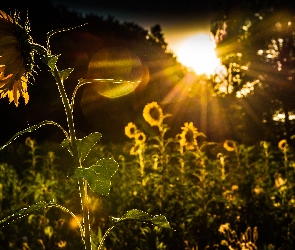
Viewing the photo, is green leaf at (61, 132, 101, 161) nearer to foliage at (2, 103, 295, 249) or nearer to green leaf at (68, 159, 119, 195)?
green leaf at (68, 159, 119, 195)

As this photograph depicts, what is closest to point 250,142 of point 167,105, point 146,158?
point 167,105

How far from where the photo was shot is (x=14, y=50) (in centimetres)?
120

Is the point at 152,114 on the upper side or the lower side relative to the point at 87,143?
upper

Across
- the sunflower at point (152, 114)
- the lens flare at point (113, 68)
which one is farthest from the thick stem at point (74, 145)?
the lens flare at point (113, 68)

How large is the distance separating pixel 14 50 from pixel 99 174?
0.43 metres

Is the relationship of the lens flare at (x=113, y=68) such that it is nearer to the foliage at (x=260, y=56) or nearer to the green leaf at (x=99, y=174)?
the foliage at (x=260, y=56)

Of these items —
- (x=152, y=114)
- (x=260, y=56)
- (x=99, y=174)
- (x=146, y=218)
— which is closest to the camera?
(x=99, y=174)

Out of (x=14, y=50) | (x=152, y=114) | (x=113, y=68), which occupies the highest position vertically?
(x=113, y=68)

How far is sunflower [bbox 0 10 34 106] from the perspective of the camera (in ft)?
3.87

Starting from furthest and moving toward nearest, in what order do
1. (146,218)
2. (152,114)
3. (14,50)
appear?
(152,114) < (146,218) < (14,50)

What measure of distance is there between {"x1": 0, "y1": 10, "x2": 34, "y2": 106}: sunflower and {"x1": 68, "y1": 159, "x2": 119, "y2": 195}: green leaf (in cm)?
34

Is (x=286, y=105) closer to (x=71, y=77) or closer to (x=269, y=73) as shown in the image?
(x=269, y=73)

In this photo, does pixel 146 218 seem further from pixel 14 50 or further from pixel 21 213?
pixel 14 50

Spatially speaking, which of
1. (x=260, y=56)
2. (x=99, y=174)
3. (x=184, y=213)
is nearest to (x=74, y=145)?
(x=99, y=174)
